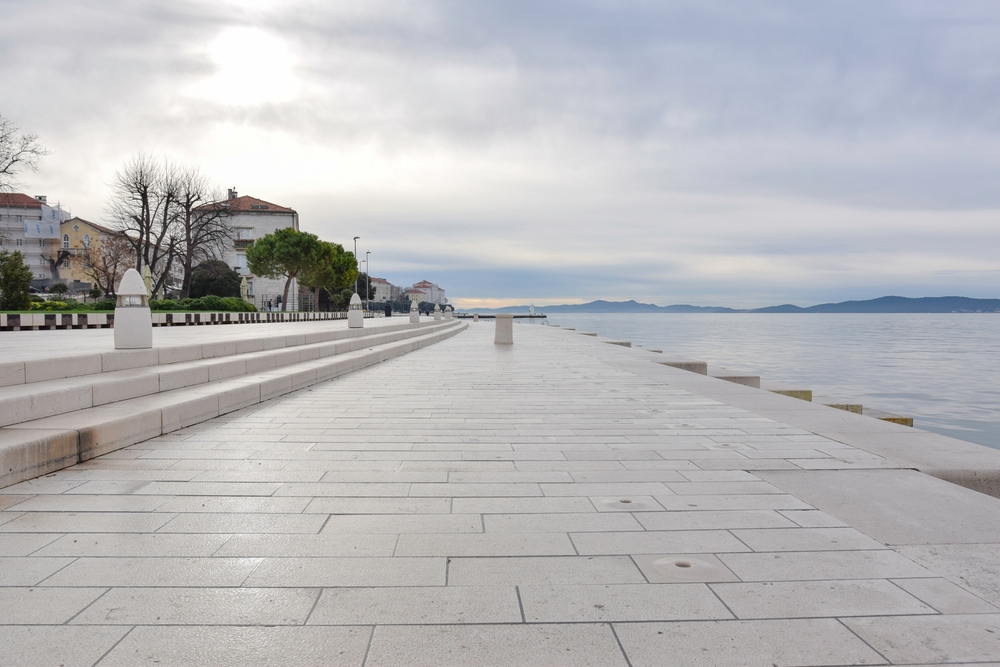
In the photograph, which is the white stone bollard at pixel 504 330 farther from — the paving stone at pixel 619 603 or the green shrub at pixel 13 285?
the green shrub at pixel 13 285

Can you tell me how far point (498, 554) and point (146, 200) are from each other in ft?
132

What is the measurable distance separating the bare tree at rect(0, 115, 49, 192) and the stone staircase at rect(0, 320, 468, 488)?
2559cm

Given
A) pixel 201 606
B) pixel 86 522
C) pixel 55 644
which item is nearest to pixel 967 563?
pixel 201 606

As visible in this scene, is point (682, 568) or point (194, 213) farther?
point (194, 213)

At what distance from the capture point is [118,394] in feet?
16.3

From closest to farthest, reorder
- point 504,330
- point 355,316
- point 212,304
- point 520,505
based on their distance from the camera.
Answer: point 520,505
point 355,316
point 504,330
point 212,304

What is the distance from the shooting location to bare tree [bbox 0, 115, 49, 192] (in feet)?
83.5

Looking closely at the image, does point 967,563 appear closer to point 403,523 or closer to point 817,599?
point 817,599

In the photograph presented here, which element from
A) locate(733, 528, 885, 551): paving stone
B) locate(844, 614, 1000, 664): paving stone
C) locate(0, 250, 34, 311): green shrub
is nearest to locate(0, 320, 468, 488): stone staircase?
locate(733, 528, 885, 551): paving stone

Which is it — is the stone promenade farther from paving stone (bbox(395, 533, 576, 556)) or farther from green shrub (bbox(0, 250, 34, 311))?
green shrub (bbox(0, 250, 34, 311))

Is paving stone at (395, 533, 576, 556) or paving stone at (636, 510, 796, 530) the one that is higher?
paving stone at (636, 510, 796, 530)

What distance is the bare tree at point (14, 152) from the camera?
83.5ft

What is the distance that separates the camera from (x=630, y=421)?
5426mm

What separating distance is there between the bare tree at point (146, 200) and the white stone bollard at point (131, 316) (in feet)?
105
